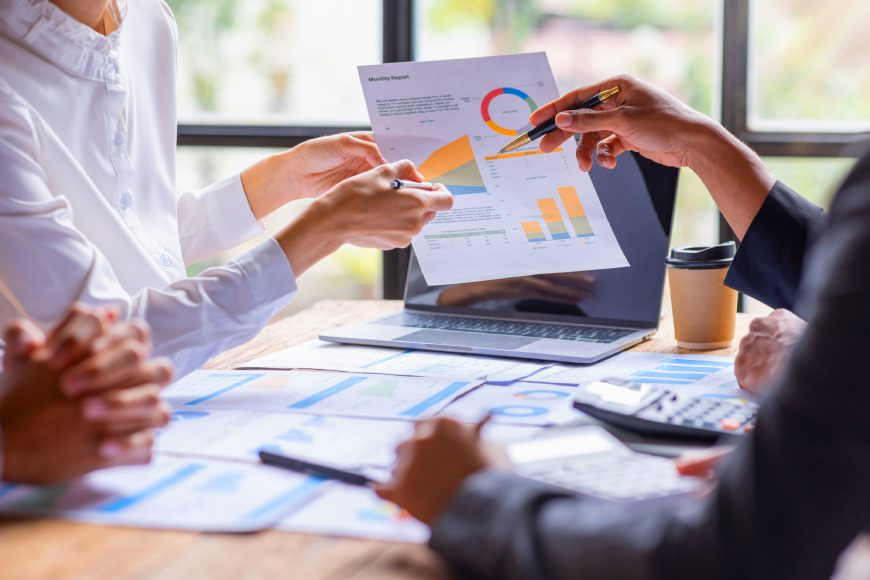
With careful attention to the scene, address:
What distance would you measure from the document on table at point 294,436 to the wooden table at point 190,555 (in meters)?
0.16

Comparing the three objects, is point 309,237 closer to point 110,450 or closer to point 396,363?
point 396,363

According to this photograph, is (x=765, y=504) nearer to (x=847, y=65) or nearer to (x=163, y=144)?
(x=847, y=65)

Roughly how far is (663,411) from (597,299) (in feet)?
2.10

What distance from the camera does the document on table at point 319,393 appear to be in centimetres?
111

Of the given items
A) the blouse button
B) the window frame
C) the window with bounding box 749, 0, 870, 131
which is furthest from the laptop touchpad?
the window with bounding box 749, 0, 870, 131

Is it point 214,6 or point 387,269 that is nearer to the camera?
point 387,269

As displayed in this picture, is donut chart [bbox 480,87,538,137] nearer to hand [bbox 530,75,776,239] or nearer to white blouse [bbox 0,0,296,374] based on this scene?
hand [bbox 530,75,776,239]

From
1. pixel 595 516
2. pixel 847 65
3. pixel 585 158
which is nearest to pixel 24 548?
pixel 595 516

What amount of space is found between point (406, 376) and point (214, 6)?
2.03 meters

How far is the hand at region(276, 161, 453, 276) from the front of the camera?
4.06ft

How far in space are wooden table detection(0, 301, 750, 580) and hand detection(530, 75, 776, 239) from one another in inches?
33.1

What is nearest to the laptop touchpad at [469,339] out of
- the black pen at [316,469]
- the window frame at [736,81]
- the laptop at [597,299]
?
the laptop at [597,299]

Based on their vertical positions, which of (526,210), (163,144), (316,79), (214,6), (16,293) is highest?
(214,6)

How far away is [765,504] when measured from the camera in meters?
0.60
